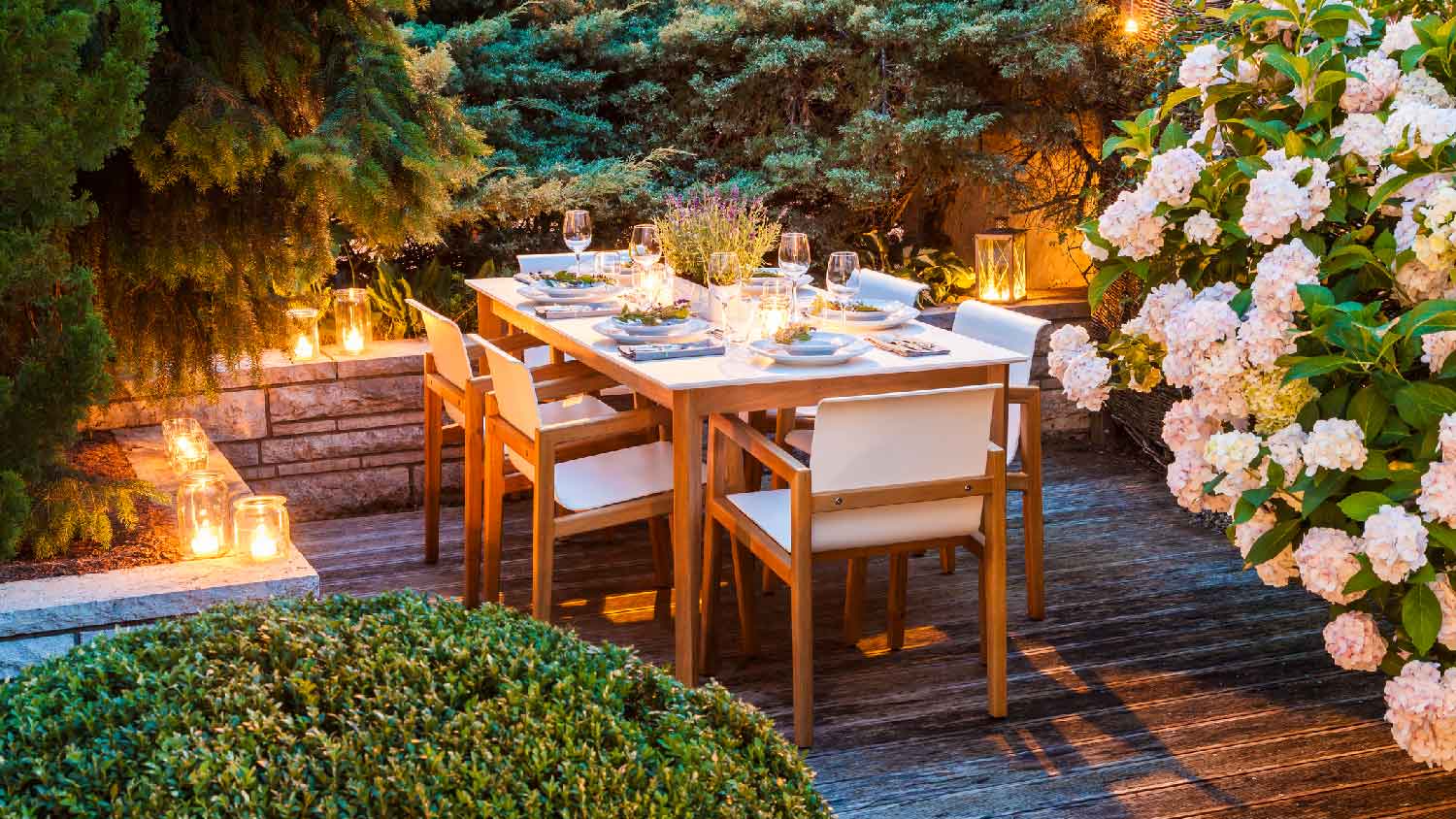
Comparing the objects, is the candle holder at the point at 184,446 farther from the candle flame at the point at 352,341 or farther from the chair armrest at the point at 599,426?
the candle flame at the point at 352,341

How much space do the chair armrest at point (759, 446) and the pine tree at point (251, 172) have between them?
3.18 feet

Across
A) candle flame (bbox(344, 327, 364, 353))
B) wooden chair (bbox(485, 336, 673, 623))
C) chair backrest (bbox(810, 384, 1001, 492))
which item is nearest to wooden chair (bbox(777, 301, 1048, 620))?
wooden chair (bbox(485, 336, 673, 623))

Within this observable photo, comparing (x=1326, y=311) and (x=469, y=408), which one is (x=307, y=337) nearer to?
(x=469, y=408)

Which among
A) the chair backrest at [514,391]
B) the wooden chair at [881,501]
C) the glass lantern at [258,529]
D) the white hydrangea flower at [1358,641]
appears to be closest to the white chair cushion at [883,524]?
the wooden chair at [881,501]

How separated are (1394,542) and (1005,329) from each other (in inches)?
103

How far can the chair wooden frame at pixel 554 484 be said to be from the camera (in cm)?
388

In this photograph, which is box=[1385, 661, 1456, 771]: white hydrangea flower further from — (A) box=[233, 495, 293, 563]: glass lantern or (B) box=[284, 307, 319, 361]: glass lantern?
(B) box=[284, 307, 319, 361]: glass lantern

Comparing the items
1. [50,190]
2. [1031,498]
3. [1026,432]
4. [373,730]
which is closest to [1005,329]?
[1026,432]

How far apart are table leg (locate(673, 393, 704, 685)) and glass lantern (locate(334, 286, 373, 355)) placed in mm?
2373

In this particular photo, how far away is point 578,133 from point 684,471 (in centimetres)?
392

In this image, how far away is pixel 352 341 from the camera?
18.6 ft

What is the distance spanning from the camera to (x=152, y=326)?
415 centimetres

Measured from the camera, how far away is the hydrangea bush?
208cm

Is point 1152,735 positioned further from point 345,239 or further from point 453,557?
point 345,239
